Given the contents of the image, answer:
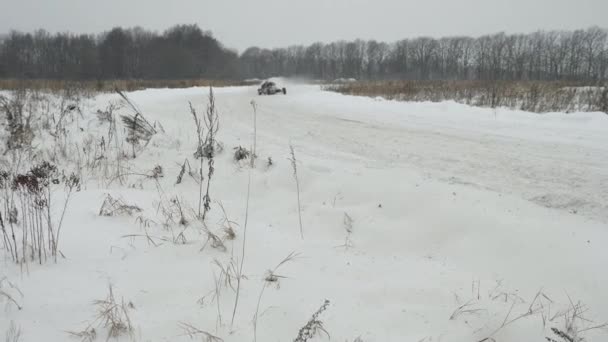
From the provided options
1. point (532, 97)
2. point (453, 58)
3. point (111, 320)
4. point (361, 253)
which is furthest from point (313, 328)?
point (453, 58)

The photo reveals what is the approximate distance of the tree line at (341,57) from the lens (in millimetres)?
65750

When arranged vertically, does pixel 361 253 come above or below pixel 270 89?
below

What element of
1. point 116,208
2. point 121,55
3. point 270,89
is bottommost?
point 116,208

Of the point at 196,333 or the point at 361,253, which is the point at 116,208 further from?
the point at 361,253

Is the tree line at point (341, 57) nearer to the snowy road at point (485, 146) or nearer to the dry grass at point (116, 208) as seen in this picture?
the snowy road at point (485, 146)

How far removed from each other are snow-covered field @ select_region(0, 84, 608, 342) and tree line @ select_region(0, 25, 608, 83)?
57.9m

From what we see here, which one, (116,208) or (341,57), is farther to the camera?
(341,57)

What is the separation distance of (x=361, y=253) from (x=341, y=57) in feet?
339

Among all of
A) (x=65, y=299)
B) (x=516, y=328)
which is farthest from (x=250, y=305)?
(x=516, y=328)

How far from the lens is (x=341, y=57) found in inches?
3912

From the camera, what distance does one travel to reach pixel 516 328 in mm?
1869

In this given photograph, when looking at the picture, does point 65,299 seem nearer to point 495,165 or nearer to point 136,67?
point 495,165

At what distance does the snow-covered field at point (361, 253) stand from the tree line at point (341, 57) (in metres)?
57.9

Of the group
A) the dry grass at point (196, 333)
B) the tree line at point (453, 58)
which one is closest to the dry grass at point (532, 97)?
the dry grass at point (196, 333)
